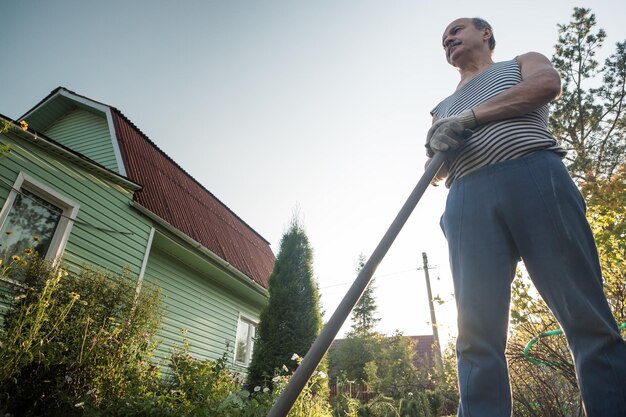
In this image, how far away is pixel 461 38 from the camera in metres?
1.76

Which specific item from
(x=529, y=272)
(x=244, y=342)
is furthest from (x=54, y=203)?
(x=529, y=272)

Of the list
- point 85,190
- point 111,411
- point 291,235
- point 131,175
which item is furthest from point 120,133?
point 111,411

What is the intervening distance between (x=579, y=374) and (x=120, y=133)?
30.8 ft

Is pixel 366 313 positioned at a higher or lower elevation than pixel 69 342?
higher

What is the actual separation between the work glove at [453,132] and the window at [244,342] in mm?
9912

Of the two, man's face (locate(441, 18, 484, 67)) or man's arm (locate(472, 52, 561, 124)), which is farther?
man's face (locate(441, 18, 484, 67))

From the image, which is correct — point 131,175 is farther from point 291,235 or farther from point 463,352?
point 463,352

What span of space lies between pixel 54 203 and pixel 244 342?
257 inches

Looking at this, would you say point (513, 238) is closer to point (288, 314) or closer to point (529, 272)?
point (529, 272)

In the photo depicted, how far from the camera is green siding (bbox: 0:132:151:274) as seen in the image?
18.5 feet

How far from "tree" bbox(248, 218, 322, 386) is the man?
6.40 metres

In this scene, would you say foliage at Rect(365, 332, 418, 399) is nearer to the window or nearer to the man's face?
the window

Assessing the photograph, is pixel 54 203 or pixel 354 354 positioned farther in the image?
pixel 354 354

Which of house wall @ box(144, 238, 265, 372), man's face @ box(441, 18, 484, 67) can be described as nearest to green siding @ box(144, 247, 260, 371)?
Answer: house wall @ box(144, 238, 265, 372)
